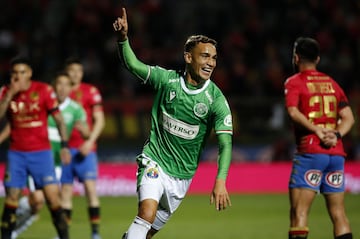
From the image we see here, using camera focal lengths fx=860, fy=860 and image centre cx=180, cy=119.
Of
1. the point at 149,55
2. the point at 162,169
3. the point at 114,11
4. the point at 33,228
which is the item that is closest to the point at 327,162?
the point at 162,169

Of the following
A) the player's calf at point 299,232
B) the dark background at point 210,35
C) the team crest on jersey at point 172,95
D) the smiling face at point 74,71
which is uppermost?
the dark background at point 210,35

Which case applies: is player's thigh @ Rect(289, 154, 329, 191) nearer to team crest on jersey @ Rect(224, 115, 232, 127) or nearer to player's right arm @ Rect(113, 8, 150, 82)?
team crest on jersey @ Rect(224, 115, 232, 127)

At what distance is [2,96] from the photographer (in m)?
9.80

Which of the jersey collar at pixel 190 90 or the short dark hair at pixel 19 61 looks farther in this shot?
the short dark hair at pixel 19 61

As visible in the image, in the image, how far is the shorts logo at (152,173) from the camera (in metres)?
7.71

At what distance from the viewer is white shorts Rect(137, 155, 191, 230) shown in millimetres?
7621

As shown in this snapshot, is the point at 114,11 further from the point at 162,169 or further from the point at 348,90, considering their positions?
the point at 162,169

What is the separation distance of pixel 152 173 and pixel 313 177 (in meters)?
1.81

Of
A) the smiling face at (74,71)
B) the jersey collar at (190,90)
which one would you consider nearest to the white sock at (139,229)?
the jersey collar at (190,90)

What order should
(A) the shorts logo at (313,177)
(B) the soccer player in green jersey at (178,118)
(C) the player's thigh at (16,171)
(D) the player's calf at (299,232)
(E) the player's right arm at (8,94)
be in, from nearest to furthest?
(B) the soccer player in green jersey at (178,118) < (D) the player's calf at (299,232) < (A) the shorts logo at (313,177) < (E) the player's right arm at (8,94) < (C) the player's thigh at (16,171)

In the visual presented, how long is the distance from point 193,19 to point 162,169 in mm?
14670

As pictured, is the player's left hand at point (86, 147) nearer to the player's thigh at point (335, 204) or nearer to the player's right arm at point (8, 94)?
the player's right arm at point (8, 94)

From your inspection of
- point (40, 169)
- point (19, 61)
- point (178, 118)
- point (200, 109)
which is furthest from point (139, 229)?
point (19, 61)

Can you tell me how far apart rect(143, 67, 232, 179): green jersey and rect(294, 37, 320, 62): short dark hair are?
126 cm
